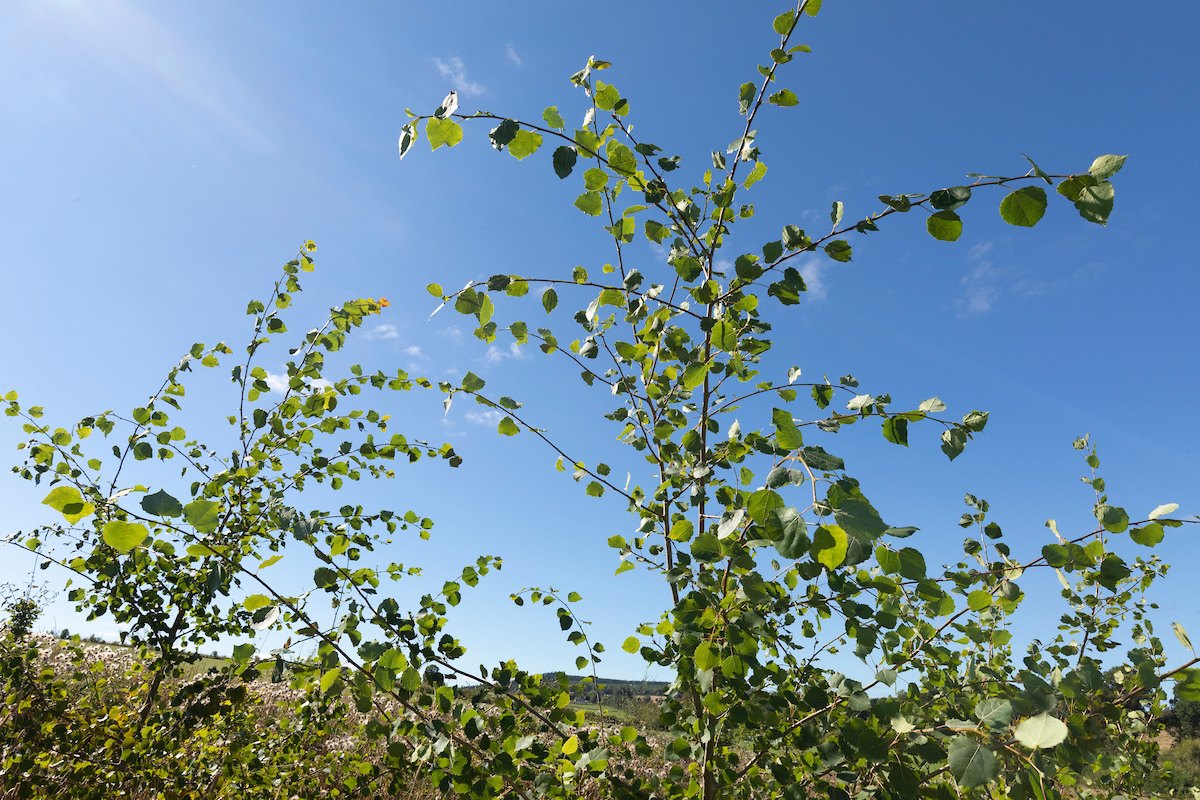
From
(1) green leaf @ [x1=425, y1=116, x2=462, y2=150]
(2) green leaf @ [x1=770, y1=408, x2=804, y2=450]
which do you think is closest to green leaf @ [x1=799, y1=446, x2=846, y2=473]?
(2) green leaf @ [x1=770, y1=408, x2=804, y2=450]

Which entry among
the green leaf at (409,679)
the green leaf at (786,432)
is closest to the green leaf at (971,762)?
the green leaf at (786,432)

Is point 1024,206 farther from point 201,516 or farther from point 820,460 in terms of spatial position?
point 201,516

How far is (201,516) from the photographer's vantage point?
1.17 meters

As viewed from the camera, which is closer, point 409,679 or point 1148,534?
point 1148,534

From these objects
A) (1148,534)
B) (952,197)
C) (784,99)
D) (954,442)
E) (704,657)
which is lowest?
(704,657)

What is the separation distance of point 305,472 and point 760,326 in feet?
8.22

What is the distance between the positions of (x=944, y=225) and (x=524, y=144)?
1046 millimetres

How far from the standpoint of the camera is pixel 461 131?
4.93ft

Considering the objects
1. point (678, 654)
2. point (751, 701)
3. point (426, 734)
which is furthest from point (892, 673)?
point (426, 734)

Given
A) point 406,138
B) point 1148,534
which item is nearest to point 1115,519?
point 1148,534

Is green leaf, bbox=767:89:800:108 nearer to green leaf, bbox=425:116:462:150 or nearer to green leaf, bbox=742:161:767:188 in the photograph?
green leaf, bbox=742:161:767:188

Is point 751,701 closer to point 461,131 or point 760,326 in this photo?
point 760,326

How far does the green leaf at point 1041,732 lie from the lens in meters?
1.08

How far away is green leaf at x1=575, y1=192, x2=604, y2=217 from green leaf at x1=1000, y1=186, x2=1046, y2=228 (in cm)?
99
